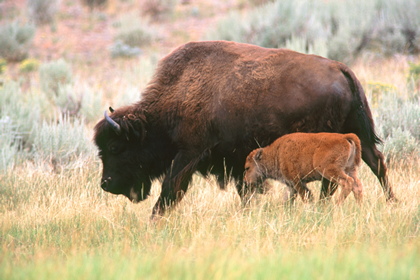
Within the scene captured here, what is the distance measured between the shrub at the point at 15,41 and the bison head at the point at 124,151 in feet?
43.0

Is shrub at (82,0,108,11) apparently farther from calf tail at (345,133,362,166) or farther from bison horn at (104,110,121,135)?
calf tail at (345,133,362,166)

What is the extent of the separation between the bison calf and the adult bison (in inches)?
5.9

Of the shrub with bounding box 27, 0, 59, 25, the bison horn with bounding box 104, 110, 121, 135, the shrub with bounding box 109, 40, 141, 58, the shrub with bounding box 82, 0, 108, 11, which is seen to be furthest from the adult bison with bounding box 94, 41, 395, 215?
the shrub with bounding box 82, 0, 108, 11

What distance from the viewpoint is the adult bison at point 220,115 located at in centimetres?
531

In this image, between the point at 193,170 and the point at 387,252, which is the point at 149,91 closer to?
the point at 193,170

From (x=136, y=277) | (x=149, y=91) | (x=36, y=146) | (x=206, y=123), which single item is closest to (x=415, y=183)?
(x=206, y=123)

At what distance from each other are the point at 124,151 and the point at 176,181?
2.38 ft

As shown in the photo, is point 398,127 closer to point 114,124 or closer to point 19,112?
point 114,124

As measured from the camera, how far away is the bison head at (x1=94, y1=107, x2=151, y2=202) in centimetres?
585

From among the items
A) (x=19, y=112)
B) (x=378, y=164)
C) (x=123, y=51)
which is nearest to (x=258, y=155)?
(x=378, y=164)

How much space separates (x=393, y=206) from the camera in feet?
17.5

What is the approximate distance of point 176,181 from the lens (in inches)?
220

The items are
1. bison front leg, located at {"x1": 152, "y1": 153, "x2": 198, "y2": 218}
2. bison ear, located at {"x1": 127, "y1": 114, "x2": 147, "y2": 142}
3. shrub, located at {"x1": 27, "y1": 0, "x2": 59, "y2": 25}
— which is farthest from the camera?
shrub, located at {"x1": 27, "y1": 0, "x2": 59, "y2": 25}

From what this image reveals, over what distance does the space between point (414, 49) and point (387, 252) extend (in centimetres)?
1064
